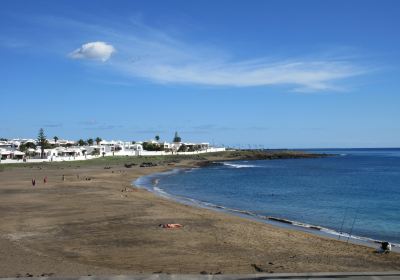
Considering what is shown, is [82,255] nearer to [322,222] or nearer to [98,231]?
[98,231]

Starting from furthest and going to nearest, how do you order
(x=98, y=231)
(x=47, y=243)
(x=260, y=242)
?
(x=98, y=231) < (x=260, y=242) < (x=47, y=243)

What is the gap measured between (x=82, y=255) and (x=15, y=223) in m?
9.02

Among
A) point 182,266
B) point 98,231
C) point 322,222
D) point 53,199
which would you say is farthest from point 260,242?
point 53,199

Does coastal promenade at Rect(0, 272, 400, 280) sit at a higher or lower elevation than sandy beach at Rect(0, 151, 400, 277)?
higher

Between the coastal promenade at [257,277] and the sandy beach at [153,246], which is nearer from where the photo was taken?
the coastal promenade at [257,277]

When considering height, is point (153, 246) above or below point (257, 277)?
below

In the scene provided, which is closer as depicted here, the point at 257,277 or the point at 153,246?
the point at 257,277

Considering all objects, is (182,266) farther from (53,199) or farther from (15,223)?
(53,199)

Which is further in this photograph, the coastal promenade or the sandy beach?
the sandy beach

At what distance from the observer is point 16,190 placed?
1778 inches

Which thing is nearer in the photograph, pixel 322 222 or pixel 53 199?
pixel 322 222

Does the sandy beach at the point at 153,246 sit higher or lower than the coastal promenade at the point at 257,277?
lower

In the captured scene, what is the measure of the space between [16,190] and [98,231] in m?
25.6

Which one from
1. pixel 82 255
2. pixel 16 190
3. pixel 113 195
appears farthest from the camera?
Result: pixel 16 190
